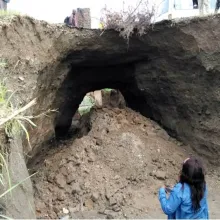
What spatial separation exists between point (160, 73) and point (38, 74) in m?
2.77

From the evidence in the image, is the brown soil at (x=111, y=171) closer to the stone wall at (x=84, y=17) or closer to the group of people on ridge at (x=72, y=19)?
the stone wall at (x=84, y=17)

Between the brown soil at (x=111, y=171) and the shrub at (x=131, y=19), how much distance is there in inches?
72.9

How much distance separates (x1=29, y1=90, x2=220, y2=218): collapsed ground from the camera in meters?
6.26

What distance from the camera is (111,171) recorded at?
22.4 ft

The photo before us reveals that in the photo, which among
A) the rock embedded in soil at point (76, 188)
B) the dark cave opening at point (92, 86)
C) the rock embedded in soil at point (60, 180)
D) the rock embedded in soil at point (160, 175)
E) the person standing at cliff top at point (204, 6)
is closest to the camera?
the rock embedded in soil at point (76, 188)

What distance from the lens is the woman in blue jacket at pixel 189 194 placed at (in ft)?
11.3

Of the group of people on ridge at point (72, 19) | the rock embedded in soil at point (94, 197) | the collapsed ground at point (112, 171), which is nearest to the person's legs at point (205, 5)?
the collapsed ground at point (112, 171)

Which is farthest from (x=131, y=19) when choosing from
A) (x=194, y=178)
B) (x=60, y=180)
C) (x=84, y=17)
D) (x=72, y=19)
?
(x=194, y=178)

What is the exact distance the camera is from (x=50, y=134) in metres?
7.18

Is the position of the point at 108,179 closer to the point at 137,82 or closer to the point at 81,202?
the point at 81,202

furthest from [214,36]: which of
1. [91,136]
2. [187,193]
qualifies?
[187,193]

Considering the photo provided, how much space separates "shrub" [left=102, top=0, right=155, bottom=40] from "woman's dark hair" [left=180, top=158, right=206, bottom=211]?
3850 millimetres

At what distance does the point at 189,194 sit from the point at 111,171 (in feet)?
11.2

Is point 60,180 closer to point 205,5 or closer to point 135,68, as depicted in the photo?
point 135,68
